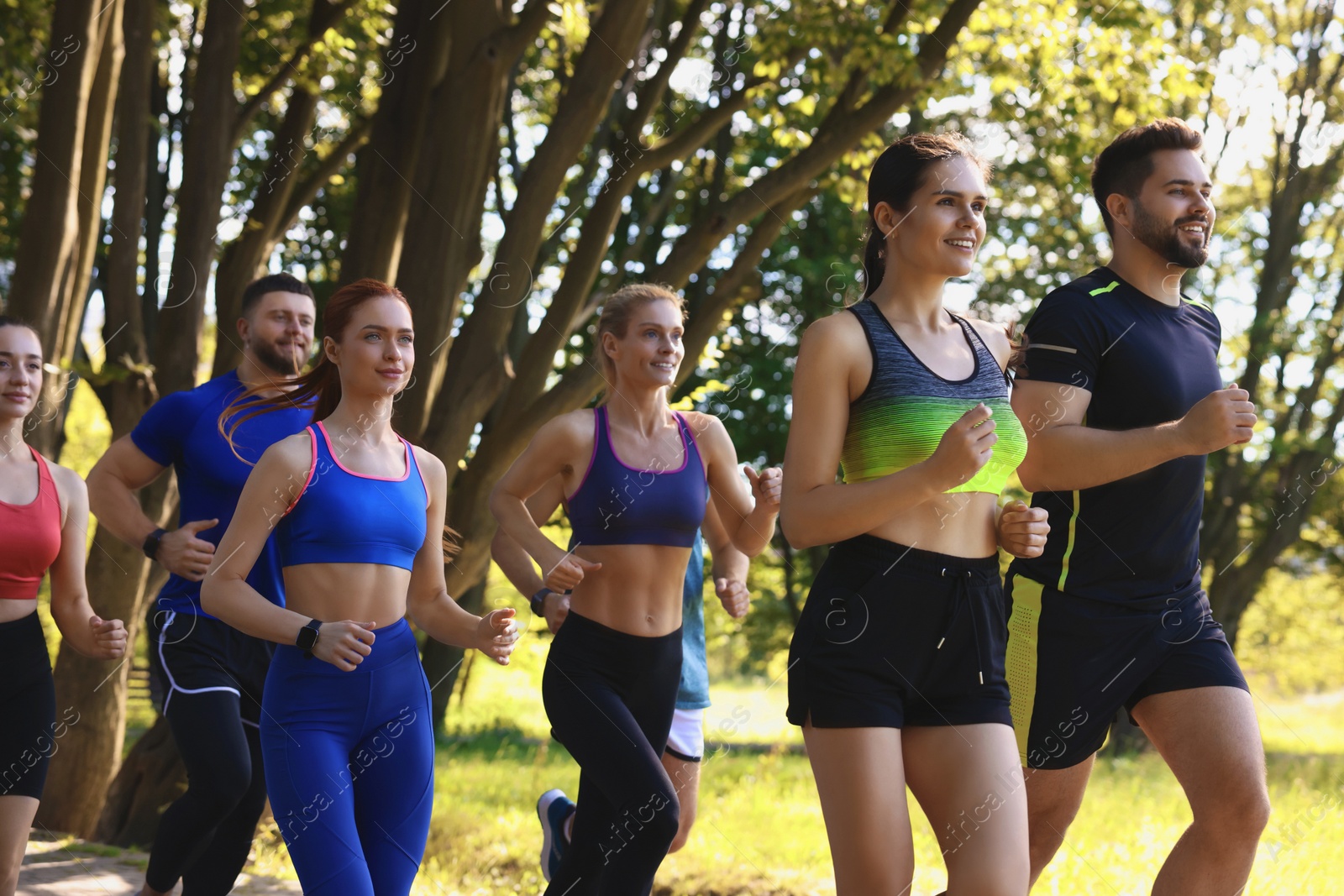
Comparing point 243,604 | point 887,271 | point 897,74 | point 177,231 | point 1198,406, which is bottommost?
point 243,604

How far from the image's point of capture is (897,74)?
7.45 m

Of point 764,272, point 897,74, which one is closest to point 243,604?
point 897,74

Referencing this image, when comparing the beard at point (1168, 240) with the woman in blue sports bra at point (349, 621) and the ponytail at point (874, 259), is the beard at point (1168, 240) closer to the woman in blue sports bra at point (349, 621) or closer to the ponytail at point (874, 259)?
the ponytail at point (874, 259)

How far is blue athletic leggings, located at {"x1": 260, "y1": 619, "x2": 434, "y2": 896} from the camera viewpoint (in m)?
3.26

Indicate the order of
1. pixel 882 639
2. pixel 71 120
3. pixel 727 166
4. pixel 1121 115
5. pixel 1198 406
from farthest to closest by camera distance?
pixel 727 166 → pixel 1121 115 → pixel 71 120 → pixel 1198 406 → pixel 882 639

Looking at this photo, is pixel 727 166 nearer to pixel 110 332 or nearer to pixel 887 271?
pixel 110 332

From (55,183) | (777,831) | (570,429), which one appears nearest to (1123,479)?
(570,429)

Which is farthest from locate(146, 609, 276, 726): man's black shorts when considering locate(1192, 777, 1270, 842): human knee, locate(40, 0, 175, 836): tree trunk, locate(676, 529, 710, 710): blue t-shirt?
locate(40, 0, 175, 836): tree trunk

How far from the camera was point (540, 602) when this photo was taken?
14.7 ft

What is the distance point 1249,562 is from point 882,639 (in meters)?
13.9

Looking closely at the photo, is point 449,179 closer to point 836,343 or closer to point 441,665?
point 836,343

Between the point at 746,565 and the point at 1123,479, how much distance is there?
5.46 feet

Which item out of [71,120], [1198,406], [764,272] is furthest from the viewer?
[764,272]

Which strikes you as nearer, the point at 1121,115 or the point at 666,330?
the point at 666,330
